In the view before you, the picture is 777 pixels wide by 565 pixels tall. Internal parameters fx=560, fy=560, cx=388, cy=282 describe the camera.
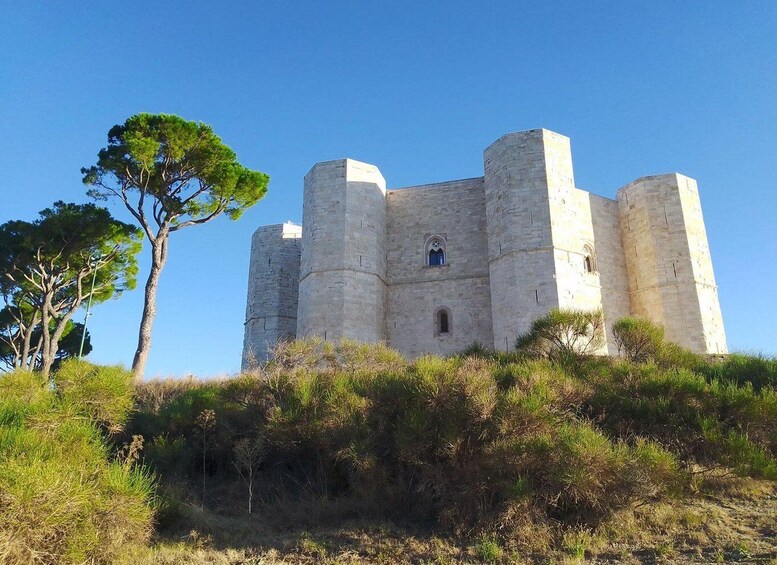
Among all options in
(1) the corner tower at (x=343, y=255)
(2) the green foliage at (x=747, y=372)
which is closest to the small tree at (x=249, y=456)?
(2) the green foliage at (x=747, y=372)

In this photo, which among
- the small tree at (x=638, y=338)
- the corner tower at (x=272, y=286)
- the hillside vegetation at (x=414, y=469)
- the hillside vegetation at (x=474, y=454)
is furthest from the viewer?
the corner tower at (x=272, y=286)

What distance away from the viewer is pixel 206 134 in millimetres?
13047

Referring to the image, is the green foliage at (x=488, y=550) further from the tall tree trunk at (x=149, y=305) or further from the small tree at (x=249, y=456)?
the tall tree trunk at (x=149, y=305)

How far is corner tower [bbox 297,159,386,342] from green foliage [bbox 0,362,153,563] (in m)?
9.23

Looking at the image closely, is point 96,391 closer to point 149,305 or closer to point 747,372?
point 149,305

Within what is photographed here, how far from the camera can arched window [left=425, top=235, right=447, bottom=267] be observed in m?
16.2

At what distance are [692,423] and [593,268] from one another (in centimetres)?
1019

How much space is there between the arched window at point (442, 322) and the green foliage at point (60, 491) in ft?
36.0

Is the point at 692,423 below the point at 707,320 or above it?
below

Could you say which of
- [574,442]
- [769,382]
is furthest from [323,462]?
[769,382]

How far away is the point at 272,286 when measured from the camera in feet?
61.2

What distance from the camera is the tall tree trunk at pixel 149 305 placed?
1138 centimetres

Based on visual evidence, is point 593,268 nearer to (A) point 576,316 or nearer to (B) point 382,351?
(A) point 576,316

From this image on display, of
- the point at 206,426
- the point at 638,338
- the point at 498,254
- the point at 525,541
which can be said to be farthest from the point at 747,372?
the point at 498,254
